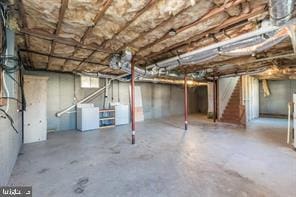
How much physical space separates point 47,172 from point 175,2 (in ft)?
10.2

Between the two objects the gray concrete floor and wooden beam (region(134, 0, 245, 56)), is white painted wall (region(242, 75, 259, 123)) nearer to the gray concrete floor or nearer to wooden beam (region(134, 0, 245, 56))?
the gray concrete floor

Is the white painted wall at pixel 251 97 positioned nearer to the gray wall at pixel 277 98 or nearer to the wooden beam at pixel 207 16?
the gray wall at pixel 277 98

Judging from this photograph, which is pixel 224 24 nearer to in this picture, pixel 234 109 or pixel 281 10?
pixel 281 10

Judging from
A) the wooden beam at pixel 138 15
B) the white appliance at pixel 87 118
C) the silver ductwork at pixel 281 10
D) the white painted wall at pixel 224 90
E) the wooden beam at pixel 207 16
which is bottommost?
the white appliance at pixel 87 118

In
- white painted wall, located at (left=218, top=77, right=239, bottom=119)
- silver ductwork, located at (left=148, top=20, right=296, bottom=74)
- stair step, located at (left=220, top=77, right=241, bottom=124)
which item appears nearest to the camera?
silver ductwork, located at (left=148, top=20, right=296, bottom=74)

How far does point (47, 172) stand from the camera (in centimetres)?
282

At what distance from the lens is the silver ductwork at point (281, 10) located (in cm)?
168

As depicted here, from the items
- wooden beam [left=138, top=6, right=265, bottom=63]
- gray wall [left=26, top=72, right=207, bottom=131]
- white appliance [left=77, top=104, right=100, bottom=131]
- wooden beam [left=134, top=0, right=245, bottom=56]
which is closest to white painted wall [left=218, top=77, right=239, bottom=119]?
gray wall [left=26, top=72, right=207, bottom=131]

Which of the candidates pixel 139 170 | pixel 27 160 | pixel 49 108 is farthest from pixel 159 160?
pixel 49 108

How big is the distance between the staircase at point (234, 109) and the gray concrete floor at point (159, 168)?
9.07 feet

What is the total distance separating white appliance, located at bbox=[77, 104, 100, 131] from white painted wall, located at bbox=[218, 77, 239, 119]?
5.60 meters

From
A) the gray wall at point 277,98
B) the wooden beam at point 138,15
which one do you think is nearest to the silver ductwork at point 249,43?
the wooden beam at point 138,15

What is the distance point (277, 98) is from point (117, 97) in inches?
340

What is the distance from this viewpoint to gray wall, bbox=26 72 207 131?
6289 mm
